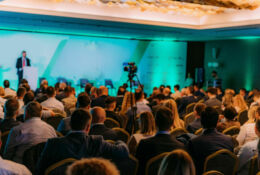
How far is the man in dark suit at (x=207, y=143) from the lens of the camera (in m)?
3.71

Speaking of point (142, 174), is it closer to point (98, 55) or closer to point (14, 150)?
point (14, 150)

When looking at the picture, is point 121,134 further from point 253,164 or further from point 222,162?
point 253,164

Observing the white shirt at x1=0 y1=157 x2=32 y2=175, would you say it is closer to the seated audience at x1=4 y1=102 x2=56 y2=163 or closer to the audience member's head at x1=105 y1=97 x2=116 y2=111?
the seated audience at x1=4 y1=102 x2=56 y2=163

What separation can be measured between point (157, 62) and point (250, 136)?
13.3 meters

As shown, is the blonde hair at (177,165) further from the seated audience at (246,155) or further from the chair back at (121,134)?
the chair back at (121,134)

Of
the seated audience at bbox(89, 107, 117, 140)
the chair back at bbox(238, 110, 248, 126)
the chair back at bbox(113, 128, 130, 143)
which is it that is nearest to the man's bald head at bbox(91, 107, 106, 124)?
the seated audience at bbox(89, 107, 117, 140)

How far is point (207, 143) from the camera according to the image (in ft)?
12.2

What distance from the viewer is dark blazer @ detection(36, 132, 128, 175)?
307 cm

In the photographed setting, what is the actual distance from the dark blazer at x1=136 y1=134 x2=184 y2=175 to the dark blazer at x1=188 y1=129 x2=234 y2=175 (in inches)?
10.9

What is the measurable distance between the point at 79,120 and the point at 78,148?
0.92 ft

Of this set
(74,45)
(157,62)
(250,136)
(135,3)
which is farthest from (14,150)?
(157,62)

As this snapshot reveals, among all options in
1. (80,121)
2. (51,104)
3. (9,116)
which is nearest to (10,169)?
(80,121)

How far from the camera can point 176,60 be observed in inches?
716

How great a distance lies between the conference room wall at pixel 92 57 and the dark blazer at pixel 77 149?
1292 cm
